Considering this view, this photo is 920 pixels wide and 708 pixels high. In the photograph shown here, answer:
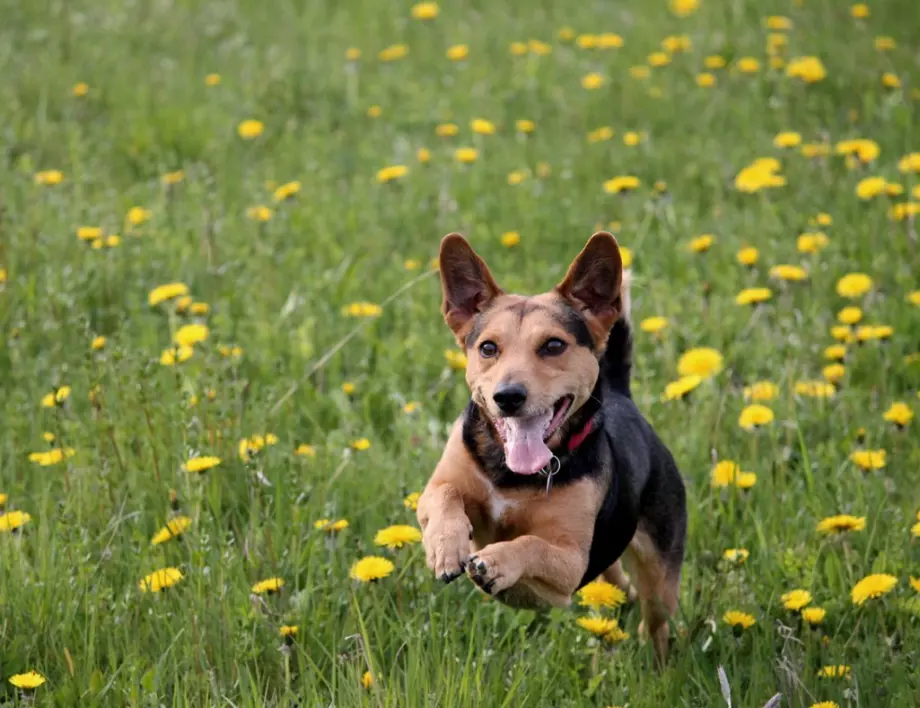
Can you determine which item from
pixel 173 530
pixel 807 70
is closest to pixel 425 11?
pixel 807 70

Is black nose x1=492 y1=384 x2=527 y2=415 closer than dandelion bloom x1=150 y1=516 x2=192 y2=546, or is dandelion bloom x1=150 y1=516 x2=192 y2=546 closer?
black nose x1=492 y1=384 x2=527 y2=415

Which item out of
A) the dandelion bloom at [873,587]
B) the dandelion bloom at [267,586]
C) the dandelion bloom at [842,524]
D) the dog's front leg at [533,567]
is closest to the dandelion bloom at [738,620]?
the dandelion bloom at [873,587]

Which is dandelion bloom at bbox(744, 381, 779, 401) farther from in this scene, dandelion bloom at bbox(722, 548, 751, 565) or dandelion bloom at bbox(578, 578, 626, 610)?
dandelion bloom at bbox(578, 578, 626, 610)

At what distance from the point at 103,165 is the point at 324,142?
137 centimetres

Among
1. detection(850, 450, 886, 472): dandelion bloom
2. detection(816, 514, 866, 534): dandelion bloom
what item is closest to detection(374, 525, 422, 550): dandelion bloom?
detection(816, 514, 866, 534): dandelion bloom

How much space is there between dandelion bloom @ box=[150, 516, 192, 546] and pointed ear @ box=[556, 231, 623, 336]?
1.49 metres

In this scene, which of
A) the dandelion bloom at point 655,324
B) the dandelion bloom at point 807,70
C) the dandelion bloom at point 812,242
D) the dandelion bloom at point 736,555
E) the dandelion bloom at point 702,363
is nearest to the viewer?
the dandelion bloom at point 736,555

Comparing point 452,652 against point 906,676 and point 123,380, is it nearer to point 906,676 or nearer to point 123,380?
point 906,676

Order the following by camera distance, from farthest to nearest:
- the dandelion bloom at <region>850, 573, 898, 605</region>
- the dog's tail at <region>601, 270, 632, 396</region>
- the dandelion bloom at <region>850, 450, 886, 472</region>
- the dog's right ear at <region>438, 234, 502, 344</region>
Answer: the dandelion bloom at <region>850, 450, 886, 472</region>, the dog's tail at <region>601, 270, 632, 396</region>, the dandelion bloom at <region>850, 573, 898, 605</region>, the dog's right ear at <region>438, 234, 502, 344</region>

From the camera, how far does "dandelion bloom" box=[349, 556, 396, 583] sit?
13.8ft

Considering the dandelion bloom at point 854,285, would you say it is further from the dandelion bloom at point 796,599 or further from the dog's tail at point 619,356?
the dandelion bloom at point 796,599

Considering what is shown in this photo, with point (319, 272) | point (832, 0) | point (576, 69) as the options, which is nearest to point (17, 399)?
point (319, 272)

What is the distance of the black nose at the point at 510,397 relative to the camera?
146 inches

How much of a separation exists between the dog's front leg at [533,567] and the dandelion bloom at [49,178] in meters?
4.46
